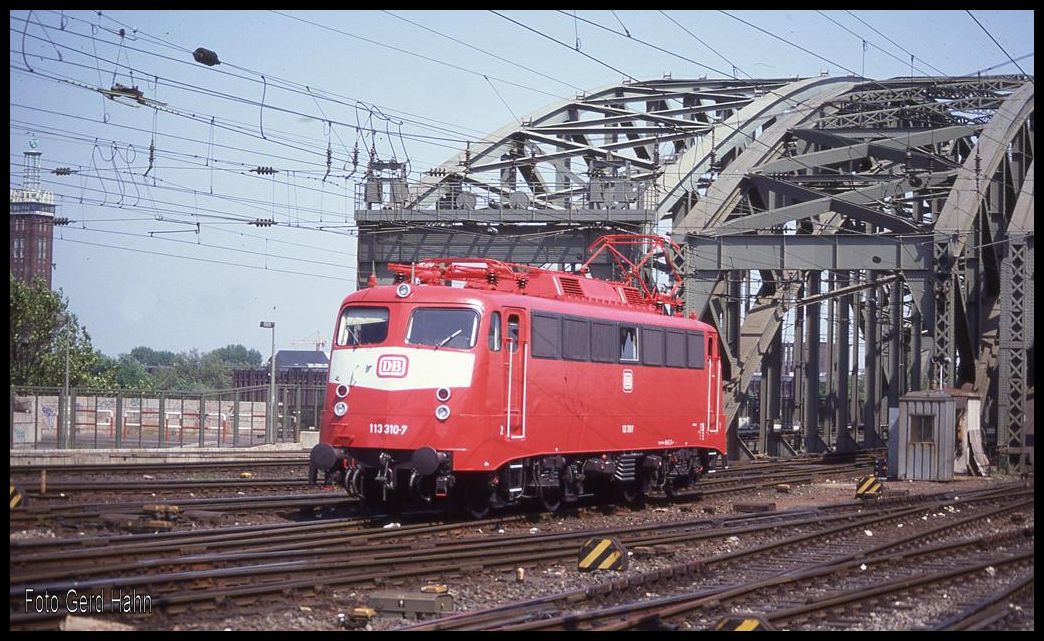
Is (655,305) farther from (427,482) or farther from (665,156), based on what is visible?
(665,156)

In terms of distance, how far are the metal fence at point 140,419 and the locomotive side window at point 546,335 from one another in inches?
706

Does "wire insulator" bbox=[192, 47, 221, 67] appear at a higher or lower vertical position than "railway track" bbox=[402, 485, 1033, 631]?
higher

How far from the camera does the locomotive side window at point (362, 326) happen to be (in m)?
19.3

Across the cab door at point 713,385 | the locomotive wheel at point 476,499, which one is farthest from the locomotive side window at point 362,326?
the cab door at point 713,385

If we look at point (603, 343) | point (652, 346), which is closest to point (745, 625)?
point (603, 343)

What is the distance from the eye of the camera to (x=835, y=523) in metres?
21.2

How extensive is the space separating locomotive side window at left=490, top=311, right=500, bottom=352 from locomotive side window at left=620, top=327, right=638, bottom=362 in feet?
12.9

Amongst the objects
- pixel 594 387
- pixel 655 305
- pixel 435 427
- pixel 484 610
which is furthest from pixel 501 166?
pixel 484 610

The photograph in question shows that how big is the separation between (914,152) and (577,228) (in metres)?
12.0

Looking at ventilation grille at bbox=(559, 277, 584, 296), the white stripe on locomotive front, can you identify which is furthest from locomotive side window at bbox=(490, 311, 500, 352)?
ventilation grille at bbox=(559, 277, 584, 296)

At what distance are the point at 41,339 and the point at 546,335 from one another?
4491cm

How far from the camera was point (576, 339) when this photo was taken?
21.2m

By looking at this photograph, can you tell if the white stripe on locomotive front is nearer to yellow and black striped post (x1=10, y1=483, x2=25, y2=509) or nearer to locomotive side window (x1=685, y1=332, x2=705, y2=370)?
yellow and black striped post (x1=10, y1=483, x2=25, y2=509)

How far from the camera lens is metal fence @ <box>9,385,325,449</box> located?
3500 cm
